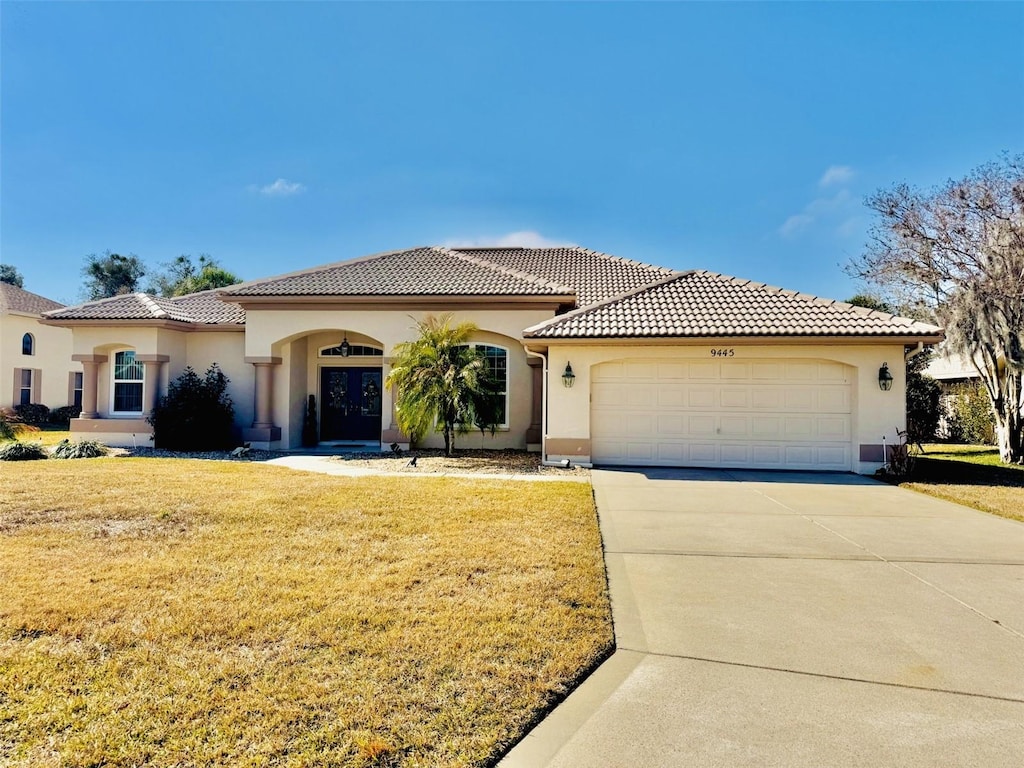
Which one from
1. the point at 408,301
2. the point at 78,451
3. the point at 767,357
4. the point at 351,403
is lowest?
the point at 78,451

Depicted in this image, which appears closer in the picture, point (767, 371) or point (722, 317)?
point (767, 371)

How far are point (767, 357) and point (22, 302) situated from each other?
35830 mm

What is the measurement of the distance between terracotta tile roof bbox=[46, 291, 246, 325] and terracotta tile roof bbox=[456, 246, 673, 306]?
9088 mm

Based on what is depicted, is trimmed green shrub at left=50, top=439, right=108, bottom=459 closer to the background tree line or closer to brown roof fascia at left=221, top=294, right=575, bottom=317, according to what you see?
brown roof fascia at left=221, top=294, right=575, bottom=317

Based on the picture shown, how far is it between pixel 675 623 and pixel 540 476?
22.9 ft

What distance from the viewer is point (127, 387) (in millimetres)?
16812

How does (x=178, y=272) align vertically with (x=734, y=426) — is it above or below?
above

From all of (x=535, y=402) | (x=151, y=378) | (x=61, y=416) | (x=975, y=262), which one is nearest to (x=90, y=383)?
(x=151, y=378)

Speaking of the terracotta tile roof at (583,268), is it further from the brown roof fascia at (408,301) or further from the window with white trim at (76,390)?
the window with white trim at (76,390)

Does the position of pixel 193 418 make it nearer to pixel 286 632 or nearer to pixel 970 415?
pixel 286 632

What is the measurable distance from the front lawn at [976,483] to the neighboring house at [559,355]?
132cm

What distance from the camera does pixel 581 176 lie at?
61.0ft

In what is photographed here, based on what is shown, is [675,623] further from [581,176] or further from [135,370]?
[135,370]

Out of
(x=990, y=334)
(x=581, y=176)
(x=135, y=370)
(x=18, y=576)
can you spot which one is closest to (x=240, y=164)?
(x=135, y=370)
